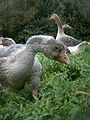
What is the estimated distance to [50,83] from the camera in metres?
7.60

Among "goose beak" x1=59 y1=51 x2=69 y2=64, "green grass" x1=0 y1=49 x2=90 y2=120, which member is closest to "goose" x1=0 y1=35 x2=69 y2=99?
"goose beak" x1=59 y1=51 x2=69 y2=64

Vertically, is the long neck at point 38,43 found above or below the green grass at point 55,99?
above

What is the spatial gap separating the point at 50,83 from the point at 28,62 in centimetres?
108

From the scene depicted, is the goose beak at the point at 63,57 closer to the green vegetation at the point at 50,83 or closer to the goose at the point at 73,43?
the green vegetation at the point at 50,83

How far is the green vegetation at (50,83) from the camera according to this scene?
5.01 m

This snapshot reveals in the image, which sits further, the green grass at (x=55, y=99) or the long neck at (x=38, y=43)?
the long neck at (x=38, y=43)

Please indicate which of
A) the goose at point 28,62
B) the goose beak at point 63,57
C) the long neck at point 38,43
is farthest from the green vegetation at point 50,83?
the long neck at point 38,43

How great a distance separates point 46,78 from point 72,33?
11.2 m

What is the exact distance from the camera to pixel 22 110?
19.1 feet

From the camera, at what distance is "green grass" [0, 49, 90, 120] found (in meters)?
4.67

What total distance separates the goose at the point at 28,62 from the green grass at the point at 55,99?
0.18m

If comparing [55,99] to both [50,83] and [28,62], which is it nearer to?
→ [28,62]

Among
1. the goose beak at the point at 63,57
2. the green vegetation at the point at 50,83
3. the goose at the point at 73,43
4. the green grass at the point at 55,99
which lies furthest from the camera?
the goose at the point at 73,43

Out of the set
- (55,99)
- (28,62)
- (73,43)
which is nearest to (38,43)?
(28,62)
